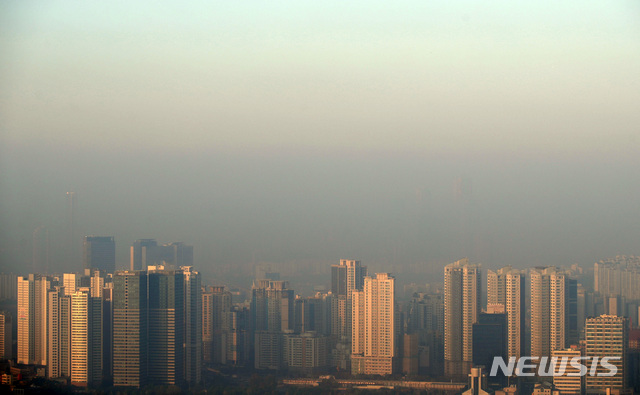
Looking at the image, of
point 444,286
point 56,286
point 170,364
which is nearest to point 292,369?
point 170,364

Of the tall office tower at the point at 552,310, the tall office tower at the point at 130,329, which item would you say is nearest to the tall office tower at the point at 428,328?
the tall office tower at the point at 552,310

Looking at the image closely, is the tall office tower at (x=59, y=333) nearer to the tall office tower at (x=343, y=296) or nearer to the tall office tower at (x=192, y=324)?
the tall office tower at (x=192, y=324)

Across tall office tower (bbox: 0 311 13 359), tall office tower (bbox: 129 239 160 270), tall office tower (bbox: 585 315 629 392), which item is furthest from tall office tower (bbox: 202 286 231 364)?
tall office tower (bbox: 585 315 629 392)

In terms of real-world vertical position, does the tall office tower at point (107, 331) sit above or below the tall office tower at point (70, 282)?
below

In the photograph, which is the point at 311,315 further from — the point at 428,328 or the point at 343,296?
the point at 428,328

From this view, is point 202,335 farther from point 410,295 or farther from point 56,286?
point 410,295

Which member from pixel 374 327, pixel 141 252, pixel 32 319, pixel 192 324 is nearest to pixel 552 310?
pixel 374 327

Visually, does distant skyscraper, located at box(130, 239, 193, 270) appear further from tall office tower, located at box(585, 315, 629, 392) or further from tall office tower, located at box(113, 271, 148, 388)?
tall office tower, located at box(585, 315, 629, 392)
